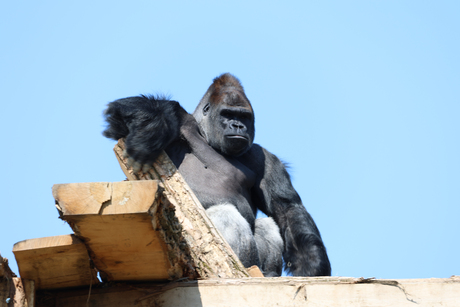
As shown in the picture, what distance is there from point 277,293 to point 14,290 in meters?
1.53

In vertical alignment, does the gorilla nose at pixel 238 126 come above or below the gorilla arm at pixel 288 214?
above

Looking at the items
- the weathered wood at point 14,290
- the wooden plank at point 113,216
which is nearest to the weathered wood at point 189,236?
the wooden plank at point 113,216

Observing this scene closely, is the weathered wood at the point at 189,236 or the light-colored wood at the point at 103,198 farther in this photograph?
the weathered wood at the point at 189,236

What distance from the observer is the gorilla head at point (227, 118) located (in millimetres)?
7453

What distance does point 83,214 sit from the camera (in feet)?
9.27

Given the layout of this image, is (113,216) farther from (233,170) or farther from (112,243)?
(233,170)

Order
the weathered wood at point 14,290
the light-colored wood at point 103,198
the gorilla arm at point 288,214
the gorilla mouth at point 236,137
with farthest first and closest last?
the gorilla mouth at point 236,137 → the gorilla arm at point 288,214 → the weathered wood at point 14,290 → the light-colored wood at point 103,198

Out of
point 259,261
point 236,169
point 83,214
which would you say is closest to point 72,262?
point 83,214

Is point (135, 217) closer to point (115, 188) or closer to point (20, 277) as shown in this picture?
point (115, 188)

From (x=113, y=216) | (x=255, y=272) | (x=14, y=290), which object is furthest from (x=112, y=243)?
(x=255, y=272)

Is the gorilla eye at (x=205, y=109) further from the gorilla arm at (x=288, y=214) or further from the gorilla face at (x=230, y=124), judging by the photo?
the gorilla arm at (x=288, y=214)

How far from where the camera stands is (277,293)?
343 centimetres

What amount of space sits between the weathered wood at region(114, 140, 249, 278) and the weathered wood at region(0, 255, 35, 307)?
813mm

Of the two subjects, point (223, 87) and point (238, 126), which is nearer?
point (238, 126)
